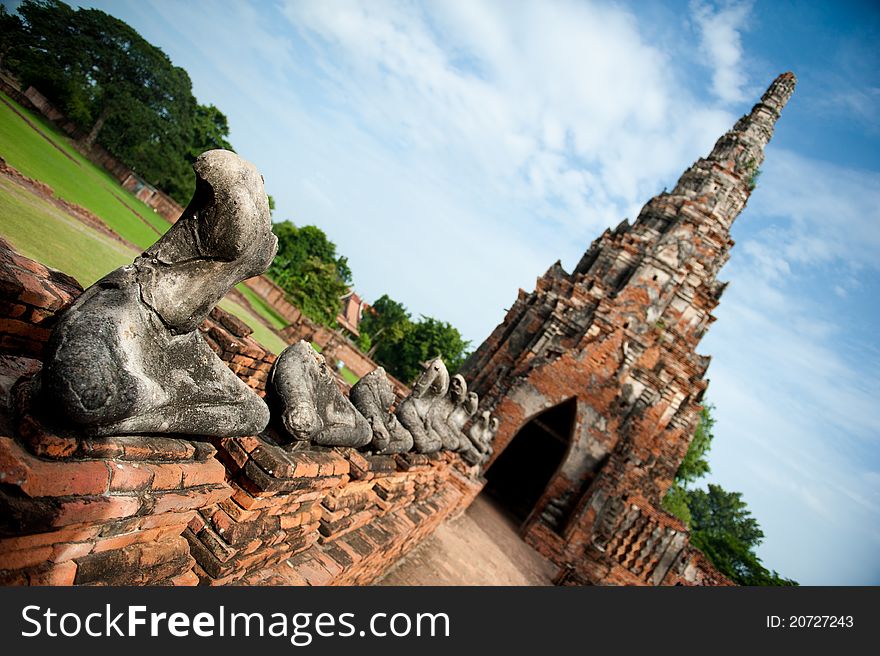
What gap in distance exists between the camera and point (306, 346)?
8.52 feet

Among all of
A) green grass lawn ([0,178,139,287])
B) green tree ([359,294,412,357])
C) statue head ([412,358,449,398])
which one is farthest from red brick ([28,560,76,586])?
green tree ([359,294,412,357])

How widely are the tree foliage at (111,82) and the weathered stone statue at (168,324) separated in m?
34.7

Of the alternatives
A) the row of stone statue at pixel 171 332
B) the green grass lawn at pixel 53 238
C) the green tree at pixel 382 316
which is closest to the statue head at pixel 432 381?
the row of stone statue at pixel 171 332

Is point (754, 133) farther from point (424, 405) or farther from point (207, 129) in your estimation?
point (207, 129)

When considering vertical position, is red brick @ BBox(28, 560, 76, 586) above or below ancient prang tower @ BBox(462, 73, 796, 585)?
below

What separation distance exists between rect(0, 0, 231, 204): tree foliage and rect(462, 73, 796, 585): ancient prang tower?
27.2m

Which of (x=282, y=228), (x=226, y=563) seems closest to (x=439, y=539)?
(x=226, y=563)

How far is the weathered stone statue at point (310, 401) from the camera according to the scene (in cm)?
237

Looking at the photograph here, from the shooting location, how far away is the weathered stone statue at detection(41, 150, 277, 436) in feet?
4.32

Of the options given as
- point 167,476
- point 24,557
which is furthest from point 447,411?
point 24,557

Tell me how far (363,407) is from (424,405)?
193 cm

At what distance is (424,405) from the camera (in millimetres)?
5410

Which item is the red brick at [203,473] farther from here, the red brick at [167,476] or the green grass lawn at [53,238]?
the green grass lawn at [53,238]

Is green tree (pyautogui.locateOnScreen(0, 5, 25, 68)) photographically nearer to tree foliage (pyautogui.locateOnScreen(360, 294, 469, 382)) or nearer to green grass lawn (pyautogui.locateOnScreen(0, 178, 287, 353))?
green grass lawn (pyautogui.locateOnScreen(0, 178, 287, 353))
